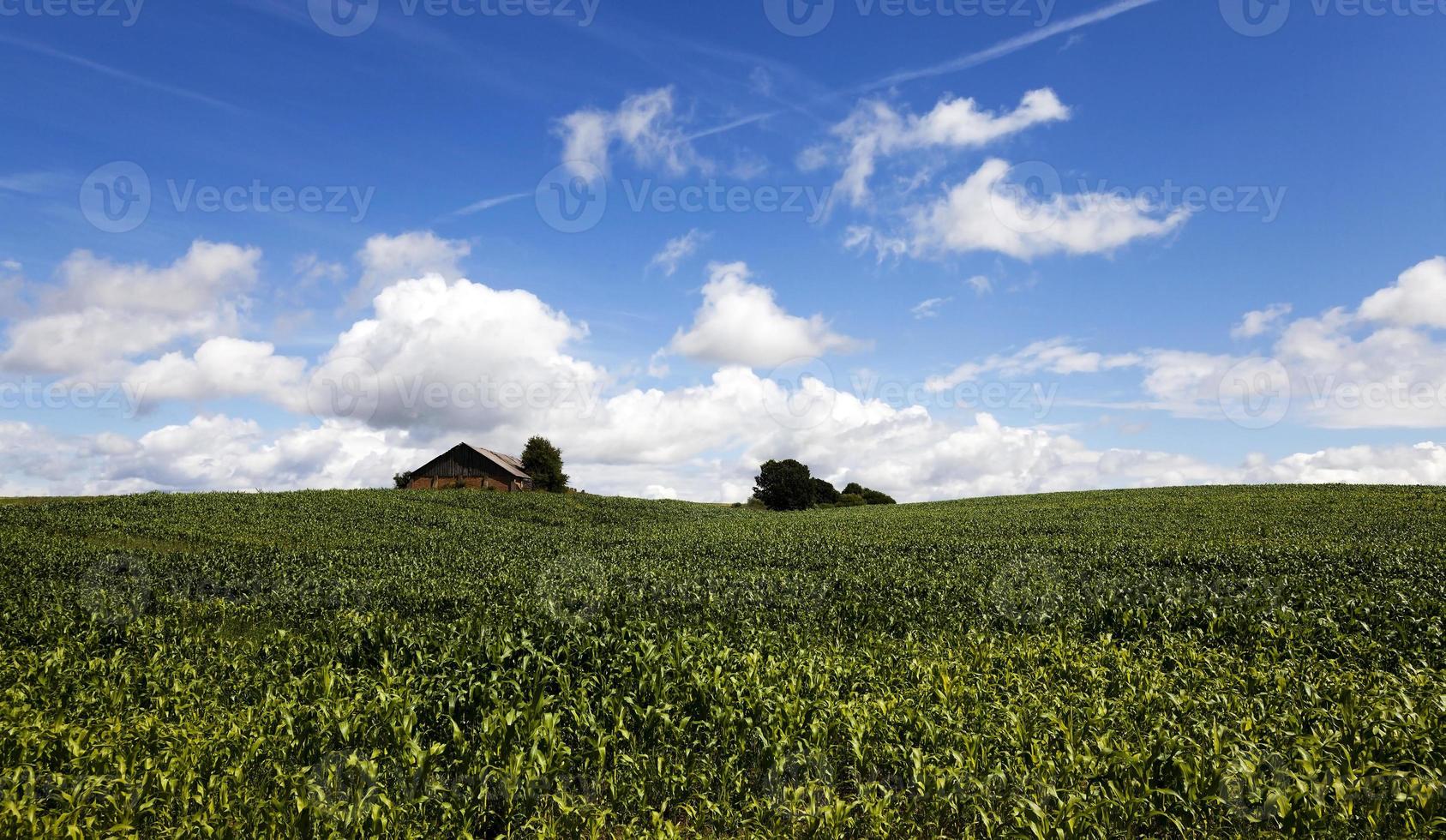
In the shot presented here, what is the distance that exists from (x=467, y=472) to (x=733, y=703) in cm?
7062

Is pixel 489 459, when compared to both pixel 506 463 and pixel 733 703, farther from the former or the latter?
pixel 733 703

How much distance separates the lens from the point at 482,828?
643cm

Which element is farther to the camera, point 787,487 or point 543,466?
point 787,487

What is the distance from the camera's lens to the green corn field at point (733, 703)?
6.07 m

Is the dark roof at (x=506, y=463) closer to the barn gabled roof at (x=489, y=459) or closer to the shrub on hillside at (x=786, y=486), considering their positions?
the barn gabled roof at (x=489, y=459)

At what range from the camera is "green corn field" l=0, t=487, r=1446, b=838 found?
19.9ft

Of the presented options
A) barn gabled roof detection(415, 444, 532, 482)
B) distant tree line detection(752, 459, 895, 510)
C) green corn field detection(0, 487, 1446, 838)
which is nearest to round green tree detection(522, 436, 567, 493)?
barn gabled roof detection(415, 444, 532, 482)

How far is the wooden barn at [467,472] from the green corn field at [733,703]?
5258 cm

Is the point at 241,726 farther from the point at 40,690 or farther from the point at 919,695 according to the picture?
the point at 919,695

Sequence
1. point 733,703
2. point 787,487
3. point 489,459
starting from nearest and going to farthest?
point 733,703, point 489,459, point 787,487

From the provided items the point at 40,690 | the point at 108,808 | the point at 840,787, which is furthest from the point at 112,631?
the point at 840,787

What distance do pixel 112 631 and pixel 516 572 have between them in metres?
9.65

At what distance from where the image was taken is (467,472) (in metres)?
73.8

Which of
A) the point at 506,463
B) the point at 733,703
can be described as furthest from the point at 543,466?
the point at 733,703
